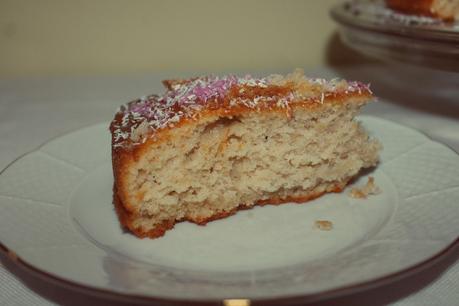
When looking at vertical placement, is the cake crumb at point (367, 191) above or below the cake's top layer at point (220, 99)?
below

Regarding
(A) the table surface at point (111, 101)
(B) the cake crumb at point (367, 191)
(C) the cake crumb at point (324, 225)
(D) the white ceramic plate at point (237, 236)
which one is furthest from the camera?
(A) the table surface at point (111, 101)

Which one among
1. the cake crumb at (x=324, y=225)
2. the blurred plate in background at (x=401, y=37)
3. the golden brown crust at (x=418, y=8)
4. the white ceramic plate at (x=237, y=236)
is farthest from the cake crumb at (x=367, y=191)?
the golden brown crust at (x=418, y=8)

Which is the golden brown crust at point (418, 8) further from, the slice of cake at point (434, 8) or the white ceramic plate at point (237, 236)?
the white ceramic plate at point (237, 236)

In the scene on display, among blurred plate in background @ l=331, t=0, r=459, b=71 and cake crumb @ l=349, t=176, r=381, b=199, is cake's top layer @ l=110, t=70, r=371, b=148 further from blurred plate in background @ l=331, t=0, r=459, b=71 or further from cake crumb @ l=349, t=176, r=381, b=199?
blurred plate in background @ l=331, t=0, r=459, b=71

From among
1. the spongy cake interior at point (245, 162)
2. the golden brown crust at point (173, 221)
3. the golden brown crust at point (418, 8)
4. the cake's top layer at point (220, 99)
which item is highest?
the golden brown crust at point (418, 8)

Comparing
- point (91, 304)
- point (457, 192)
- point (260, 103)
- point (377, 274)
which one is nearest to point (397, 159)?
point (457, 192)

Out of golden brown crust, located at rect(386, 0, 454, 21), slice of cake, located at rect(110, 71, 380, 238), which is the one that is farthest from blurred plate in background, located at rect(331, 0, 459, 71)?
slice of cake, located at rect(110, 71, 380, 238)

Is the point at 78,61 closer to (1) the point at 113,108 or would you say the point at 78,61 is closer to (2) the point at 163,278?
(1) the point at 113,108
